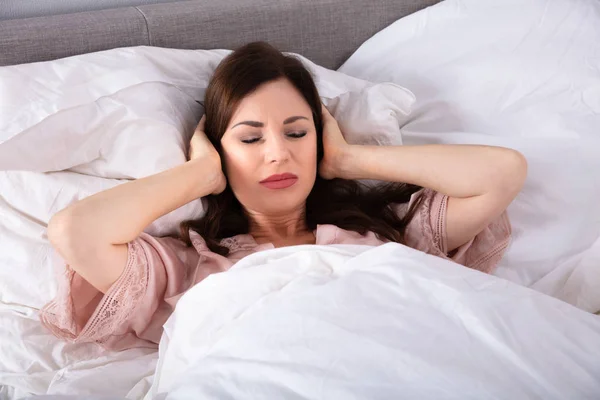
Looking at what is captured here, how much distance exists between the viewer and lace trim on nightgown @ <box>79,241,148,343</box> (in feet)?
4.08

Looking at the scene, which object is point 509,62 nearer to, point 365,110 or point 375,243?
point 365,110

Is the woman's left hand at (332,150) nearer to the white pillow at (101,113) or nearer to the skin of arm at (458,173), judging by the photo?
the skin of arm at (458,173)

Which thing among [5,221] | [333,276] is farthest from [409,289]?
[5,221]

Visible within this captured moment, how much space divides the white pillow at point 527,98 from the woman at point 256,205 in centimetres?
12

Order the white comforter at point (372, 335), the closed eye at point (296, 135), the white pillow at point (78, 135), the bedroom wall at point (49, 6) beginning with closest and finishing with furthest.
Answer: the white comforter at point (372, 335), the white pillow at point (78, 135), the closed eye at point (296, 135), the bedroom wall at point (49, 6)

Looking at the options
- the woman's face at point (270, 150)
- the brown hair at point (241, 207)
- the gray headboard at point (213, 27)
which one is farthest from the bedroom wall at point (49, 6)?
the woman's face at point (270, 150)

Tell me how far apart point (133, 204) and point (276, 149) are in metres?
0.29

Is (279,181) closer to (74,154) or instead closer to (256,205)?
(256,205)

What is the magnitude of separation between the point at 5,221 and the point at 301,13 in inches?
34.1

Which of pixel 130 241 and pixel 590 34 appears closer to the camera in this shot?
pixel 130 241

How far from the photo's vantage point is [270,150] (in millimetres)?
1372

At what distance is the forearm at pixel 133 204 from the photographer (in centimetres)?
120

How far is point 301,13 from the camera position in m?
1.77

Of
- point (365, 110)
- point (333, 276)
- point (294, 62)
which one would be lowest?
Answer: point (333, 276)
